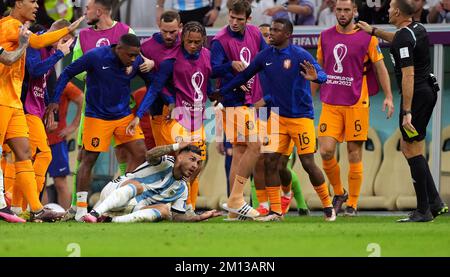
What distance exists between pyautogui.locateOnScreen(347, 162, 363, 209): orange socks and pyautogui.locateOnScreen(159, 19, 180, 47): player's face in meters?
2.66

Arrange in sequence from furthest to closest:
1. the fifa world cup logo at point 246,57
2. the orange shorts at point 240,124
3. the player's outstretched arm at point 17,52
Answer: the fifa world cup logo at point 246,57
the orange shorts at point 240,124
the player's outstretched arm at point 17,52

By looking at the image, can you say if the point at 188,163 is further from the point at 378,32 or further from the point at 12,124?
the point at 378,32

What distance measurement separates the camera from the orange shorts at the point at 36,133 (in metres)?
14.3

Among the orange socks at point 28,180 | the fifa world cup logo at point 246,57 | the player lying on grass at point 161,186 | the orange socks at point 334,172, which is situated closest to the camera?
the orange socks at point 28,180

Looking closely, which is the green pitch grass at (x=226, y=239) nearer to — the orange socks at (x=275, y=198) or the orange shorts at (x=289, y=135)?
the orange shorts at (x=289, y=135)

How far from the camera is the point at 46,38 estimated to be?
13227mm

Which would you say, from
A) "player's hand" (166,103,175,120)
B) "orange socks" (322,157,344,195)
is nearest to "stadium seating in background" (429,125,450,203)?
"orange socks" (322,157,344,195)

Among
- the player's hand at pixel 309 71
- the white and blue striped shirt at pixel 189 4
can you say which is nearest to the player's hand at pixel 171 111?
the player's hand at pixel 309 71

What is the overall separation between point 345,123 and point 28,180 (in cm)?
401

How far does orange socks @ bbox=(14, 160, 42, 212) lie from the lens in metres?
13.3

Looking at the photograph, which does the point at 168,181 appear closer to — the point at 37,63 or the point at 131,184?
the point at 131,184

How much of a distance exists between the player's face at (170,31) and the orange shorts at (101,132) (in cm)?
104

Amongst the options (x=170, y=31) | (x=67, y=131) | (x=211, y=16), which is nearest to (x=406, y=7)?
(x=170, y=31)
